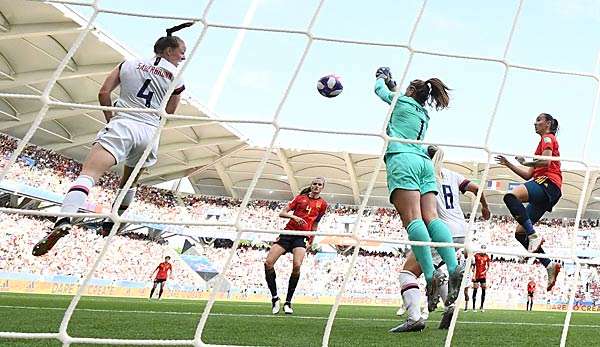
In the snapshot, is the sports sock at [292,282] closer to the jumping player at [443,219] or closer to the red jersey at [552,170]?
the jumping player at [443,219]

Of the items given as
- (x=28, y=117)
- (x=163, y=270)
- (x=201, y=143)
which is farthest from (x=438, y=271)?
(x=201, y=143)

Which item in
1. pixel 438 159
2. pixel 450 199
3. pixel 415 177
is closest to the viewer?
pixel 415 177

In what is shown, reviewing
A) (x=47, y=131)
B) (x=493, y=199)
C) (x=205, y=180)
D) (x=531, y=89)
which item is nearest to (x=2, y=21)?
(x=47, y=131)

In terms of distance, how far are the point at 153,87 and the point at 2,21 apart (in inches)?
452

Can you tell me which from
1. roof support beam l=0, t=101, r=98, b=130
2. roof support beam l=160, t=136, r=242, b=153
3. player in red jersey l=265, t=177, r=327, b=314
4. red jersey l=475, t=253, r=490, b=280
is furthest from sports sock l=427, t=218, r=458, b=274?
roof support beam l=160, t=136, r=242, b=153

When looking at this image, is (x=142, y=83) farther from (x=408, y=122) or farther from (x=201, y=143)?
(x=201, y=143)

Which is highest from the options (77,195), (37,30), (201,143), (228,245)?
(201,143)

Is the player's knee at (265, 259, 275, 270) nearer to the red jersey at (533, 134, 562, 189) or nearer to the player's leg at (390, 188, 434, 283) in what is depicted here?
the red jersey at (533, 134, 562, 189)

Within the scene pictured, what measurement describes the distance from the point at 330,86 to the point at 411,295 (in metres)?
1.76

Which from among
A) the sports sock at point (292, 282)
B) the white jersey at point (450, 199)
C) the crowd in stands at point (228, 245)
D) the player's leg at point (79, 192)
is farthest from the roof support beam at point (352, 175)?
the player's leg at point (79, 192)

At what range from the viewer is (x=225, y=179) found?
27.2 metres

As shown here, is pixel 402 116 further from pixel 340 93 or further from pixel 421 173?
pixel 340 93

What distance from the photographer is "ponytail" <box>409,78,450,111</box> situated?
366cm

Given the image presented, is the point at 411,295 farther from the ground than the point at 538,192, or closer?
closer
